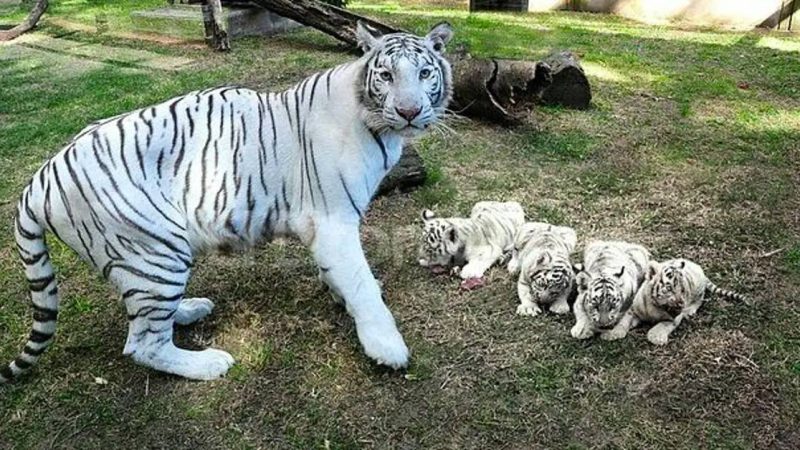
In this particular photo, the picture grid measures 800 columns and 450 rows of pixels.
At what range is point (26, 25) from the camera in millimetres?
8727

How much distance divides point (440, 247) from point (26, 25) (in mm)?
7538

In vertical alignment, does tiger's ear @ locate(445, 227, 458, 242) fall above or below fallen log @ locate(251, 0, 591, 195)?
below

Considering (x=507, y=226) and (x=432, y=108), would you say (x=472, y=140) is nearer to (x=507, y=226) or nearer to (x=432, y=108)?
(x=507, y=226)

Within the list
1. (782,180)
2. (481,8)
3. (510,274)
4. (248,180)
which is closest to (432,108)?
(248,180)

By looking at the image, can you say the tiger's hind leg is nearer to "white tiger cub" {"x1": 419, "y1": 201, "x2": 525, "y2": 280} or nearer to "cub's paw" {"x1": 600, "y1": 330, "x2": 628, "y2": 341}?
"white tiger cub" {"x1": 419, "y1": 201, "x2": 525, "y2": 280}

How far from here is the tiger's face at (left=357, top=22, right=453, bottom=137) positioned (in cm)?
253

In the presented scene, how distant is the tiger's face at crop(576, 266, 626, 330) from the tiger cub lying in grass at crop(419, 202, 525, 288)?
61 cm

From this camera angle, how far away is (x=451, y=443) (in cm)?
235

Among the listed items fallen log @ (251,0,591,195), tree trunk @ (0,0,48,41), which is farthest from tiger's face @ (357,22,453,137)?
tree trunk @ (0,0,48,41)

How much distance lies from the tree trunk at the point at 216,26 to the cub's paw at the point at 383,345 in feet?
17.8

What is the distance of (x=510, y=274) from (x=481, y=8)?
780 centimetres

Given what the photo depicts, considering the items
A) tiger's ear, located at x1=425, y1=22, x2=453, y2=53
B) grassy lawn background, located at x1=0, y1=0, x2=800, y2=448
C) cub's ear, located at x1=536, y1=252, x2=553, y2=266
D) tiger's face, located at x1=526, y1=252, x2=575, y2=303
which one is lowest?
grassy lawn background, located at x1=0, y1=0, x2=800, y2=448

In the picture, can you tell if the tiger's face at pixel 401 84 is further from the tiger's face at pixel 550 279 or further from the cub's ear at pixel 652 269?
the cub's ear at pixel 652 269

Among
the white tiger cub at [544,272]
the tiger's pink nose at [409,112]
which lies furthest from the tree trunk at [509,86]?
the tiger's pink nose at [409,112]
